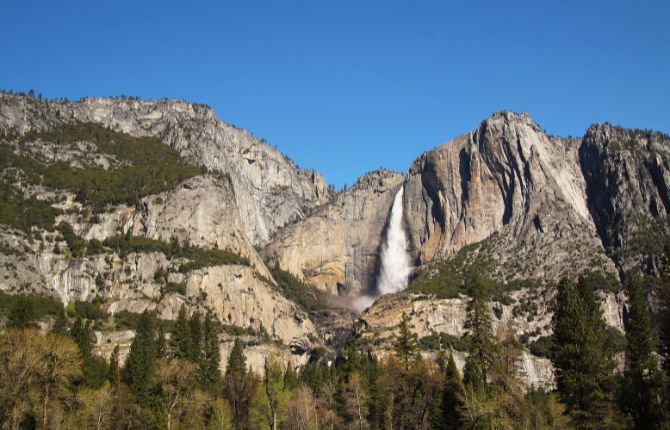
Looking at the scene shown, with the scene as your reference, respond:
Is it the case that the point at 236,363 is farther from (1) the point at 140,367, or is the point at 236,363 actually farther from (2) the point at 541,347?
(2) the point at 541,347

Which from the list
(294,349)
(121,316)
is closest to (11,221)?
(121,316)

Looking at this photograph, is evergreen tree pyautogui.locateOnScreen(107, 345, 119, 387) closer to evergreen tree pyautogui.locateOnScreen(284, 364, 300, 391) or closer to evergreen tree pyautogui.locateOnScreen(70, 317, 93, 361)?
evergreen tree pyautogui.locateOnScreen(70, 317, 93, 361)

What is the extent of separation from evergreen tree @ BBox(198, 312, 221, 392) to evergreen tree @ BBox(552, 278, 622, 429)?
5404cm

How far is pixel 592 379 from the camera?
69.8 metres

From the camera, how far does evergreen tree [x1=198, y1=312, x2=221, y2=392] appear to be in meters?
113

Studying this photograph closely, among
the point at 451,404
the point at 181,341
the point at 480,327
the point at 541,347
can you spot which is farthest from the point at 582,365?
the point at 541,347

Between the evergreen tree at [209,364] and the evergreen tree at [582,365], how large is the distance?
177ft

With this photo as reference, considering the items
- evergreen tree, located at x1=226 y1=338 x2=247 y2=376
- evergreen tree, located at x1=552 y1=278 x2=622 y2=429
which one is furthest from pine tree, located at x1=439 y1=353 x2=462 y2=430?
evergreen tree, located at x1=226 y1=338 x2=247 y2=376

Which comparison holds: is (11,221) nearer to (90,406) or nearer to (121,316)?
(121,316)

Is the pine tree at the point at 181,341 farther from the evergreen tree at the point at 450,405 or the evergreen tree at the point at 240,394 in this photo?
the evergreen tree at the point at 450,405

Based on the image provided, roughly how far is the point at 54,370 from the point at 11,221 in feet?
369

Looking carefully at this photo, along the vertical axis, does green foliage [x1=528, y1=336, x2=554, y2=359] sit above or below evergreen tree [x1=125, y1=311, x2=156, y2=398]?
above

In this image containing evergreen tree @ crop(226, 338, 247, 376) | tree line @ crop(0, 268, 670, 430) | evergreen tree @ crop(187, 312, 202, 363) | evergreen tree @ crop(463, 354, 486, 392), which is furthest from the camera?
evergreen tree @ crop(226, 338, 247, 376)

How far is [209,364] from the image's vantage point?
119 metres
